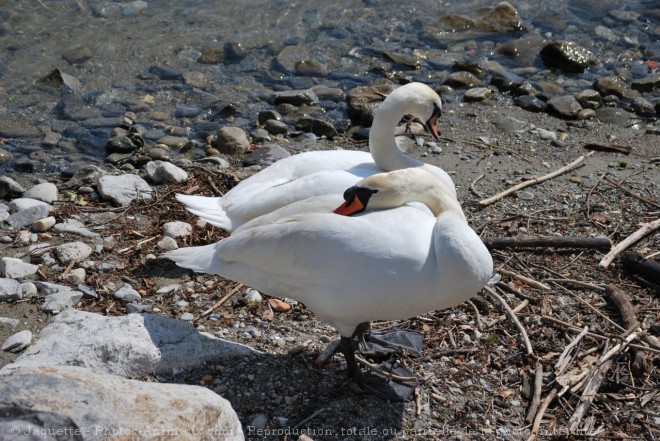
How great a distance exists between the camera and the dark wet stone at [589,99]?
27.0 ft

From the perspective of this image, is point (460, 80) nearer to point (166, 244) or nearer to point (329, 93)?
point (329, 93)

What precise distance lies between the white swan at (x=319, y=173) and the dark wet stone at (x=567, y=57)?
14.0 feet

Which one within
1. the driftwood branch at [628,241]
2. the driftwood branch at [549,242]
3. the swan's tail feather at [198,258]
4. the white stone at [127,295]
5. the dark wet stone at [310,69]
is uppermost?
the swan's tail feather at [198,258]

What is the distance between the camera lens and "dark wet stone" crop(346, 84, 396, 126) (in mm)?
7541

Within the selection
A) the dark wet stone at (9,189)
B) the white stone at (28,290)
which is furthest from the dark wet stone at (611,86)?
the white stone at (28,290)

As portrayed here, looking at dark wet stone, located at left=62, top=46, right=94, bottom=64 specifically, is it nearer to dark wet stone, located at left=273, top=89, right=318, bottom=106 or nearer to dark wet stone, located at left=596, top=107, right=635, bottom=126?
dark wet stone, located at left=273, top=89, right=318, bottom=106

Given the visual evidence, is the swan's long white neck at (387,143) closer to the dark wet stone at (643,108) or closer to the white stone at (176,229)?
the white stone at (176,229)

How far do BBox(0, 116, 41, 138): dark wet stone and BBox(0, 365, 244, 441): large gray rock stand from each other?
15.5 ft

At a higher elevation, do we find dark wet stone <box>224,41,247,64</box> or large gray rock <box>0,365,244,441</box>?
large gray rock <box>0,365,244,441</box>

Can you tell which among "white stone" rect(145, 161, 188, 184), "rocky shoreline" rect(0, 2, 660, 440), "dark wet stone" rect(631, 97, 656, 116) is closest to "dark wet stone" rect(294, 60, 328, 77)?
"rocky shoreline" rect(0, 2, 660, 440)

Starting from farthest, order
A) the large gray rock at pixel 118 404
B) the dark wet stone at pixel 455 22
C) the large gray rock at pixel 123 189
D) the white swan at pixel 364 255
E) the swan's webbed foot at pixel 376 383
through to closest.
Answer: the dark wet stone at pixel 455 22 → the large gray rock at pixel 123 189 → the swan's webbed foot at pixel 376 383 → the white swan at pixel 364 255 → the large gray rock at pixel 118 404

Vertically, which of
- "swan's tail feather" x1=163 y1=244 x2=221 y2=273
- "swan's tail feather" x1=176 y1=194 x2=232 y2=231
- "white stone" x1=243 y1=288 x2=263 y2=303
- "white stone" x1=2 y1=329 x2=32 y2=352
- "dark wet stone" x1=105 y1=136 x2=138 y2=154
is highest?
"swan's tail feather" x1=163 y1=244 x2=221 y2=273

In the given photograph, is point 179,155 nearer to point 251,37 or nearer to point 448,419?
point 251,37

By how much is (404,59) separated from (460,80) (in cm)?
88
